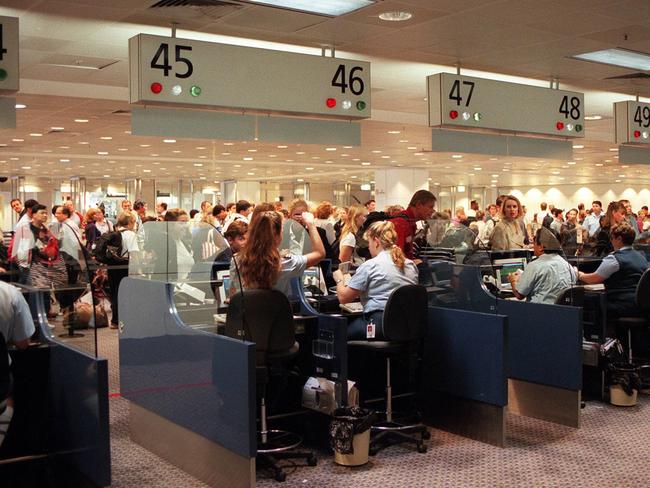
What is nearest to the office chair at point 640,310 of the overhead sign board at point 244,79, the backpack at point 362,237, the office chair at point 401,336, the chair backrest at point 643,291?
the chair backrest at point 643,291

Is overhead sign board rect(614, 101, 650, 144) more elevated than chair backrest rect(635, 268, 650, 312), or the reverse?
overhead sign board rect(614, 101, 650, 144)

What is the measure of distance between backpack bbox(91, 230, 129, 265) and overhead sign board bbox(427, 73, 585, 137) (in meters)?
4.23

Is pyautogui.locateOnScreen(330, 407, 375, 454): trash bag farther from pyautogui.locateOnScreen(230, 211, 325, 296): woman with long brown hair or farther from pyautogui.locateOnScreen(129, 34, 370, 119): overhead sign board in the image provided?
pyautogui.locateOnScreen(129, 34, 370, 119): overhead sign board

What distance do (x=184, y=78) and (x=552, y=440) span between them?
3544mm

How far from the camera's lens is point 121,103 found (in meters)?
9.72

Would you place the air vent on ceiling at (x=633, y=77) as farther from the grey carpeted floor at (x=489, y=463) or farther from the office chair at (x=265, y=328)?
the office chair at (x=265, y=328)

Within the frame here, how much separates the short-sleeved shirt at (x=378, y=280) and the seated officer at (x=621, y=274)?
2.10 m

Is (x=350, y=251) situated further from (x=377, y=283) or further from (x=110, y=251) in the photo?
(x=110, y=251)

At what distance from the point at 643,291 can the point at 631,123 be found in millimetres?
3258

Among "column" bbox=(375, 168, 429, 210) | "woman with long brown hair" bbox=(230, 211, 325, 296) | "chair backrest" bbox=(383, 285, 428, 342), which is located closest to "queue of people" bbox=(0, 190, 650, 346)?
"woman with long brown hair" bbox=(230, 211, 325, 296)

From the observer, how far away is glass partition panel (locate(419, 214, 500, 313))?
5.36 metres

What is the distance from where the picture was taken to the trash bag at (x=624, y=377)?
5.87 meters

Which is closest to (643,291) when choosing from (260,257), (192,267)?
(260,257)

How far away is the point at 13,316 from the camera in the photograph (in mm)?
3500
